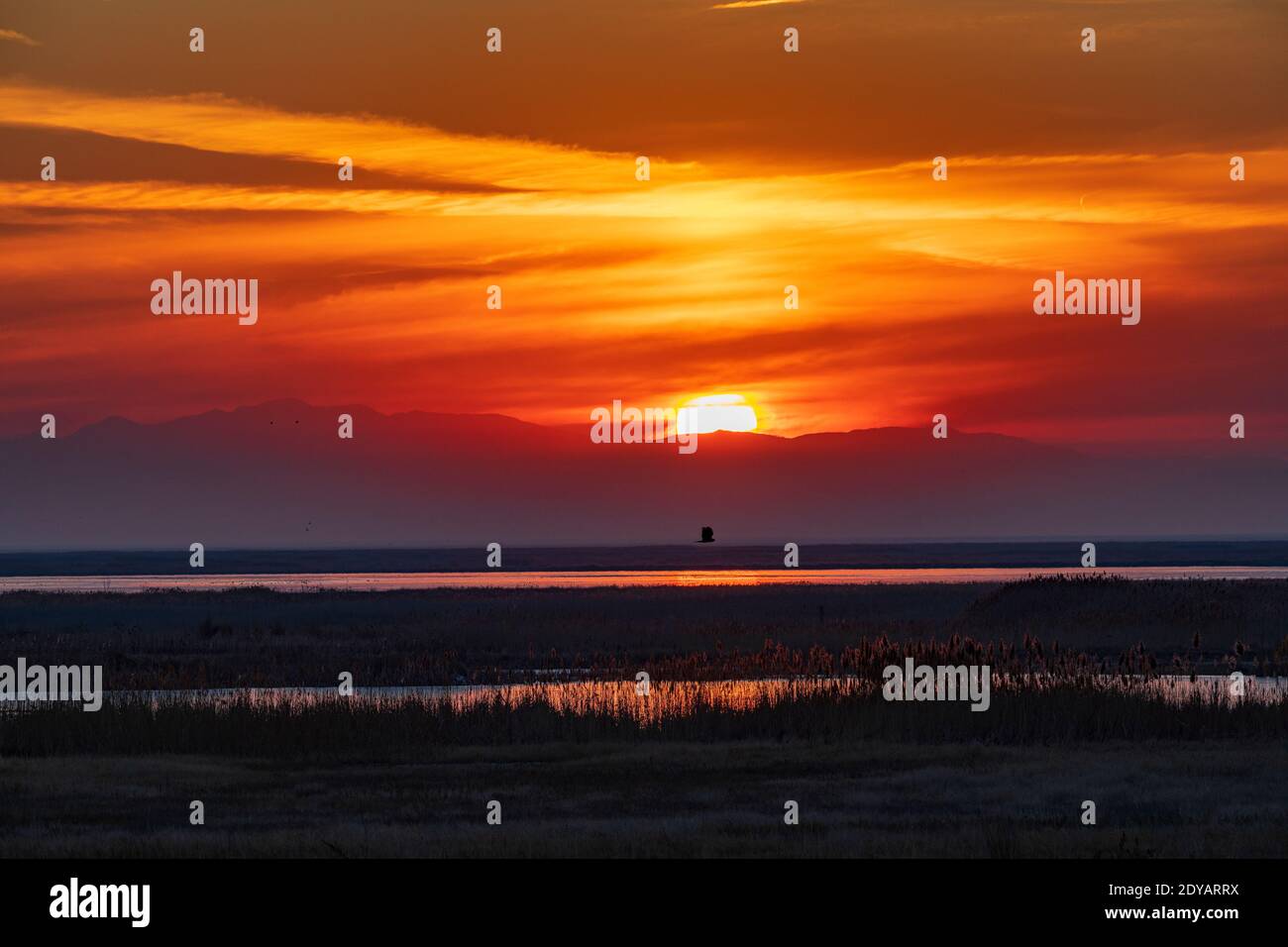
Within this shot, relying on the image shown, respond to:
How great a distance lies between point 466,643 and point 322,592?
3842 centimetres

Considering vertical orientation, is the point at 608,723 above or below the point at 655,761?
above

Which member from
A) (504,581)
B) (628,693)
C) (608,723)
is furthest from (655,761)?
(504,581)

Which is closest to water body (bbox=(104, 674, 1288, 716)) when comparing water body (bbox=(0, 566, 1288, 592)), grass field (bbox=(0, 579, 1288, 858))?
grass field (bbox=(0, 579, 1288, 858))

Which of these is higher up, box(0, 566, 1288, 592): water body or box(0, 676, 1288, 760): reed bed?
box(0, 566, 1288, 592): water body

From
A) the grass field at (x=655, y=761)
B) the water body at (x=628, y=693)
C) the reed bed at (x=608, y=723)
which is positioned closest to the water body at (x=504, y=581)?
the grass field at (x=655, y=761)

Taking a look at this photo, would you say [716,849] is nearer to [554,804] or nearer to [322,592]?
[554,804]

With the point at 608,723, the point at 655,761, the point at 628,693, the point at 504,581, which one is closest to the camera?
the point at 655,761

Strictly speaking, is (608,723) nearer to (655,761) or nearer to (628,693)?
(655,761)

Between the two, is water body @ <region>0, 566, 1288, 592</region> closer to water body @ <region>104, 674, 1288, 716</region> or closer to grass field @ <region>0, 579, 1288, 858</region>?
grass field @ <region>0, 579, 1288, 858</region>

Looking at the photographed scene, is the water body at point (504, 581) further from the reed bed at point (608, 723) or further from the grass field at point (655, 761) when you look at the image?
the reed bed at point (608, 723)

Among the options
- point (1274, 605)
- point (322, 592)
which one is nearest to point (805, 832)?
point (1274, 605)

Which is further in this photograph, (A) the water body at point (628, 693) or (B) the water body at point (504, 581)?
(B) the water body at point (504, 581)

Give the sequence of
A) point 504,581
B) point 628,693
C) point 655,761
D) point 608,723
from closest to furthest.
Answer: point 655,761 < point 608,723 < point 628,693 < point 504,581

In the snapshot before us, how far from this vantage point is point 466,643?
205 ft
